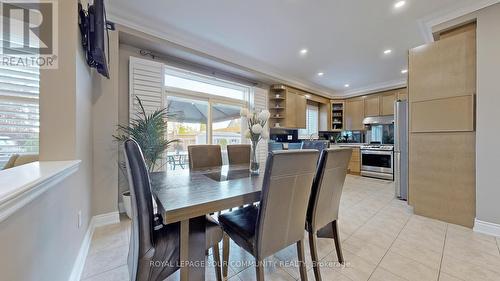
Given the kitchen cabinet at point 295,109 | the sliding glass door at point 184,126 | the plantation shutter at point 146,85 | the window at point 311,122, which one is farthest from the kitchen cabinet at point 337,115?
the plantation shutter at point 146,85

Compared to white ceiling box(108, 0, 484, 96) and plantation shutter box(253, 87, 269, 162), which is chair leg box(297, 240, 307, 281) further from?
plantation shutter box(253, 87, 269, 162)

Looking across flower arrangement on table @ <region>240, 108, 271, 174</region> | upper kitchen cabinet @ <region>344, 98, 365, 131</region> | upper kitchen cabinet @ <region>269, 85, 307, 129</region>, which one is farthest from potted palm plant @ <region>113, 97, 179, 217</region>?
upper kitchen cabinet @ <region>344, 98, 365, 131</region>

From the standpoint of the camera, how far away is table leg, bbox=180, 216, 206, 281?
1.03m

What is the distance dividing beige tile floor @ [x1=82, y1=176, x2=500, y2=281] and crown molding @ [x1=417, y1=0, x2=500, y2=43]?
98.5 inches

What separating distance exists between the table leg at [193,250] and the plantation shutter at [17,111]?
2137mm

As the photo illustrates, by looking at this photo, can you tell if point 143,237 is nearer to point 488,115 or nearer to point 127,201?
point 127,201

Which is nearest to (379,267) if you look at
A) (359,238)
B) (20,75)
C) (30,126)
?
(359,238)

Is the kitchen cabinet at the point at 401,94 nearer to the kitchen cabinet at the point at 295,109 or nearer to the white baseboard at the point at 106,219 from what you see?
the kitchen cabinet at the point at 295,109

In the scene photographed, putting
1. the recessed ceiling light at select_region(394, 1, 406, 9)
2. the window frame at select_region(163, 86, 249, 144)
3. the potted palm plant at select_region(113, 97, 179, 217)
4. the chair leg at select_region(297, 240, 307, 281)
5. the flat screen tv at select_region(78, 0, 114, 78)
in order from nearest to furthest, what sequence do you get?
1. the chair leg at select_region(297, 240, 307, 281)
2. the flat screen tv at select_region(78, 0, 114, 78)
3. the recessed ceiling light at select_region(394, 1, 406, 9)
4. the potted palm plant at select_region(113, 97, 179, 217)
5. the window frame at select_region(163, 86, 249, 144)

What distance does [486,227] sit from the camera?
6.91 feet

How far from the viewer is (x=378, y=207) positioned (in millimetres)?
2938

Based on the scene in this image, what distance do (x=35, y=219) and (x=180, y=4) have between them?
236 centimetres

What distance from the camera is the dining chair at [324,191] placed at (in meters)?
1.40

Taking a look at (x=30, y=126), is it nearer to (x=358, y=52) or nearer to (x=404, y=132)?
(x=358, y=52)
